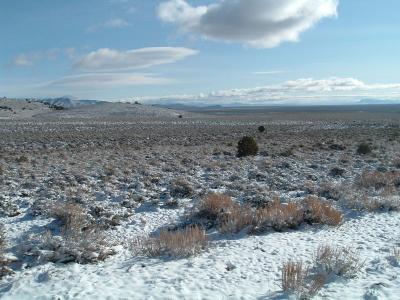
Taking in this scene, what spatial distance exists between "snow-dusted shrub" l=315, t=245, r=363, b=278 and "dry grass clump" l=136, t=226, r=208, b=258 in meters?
1.98

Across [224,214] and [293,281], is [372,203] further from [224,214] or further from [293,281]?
[293,281]

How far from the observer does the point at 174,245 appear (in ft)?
23.2

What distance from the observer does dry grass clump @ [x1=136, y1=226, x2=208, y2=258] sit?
23.0ft

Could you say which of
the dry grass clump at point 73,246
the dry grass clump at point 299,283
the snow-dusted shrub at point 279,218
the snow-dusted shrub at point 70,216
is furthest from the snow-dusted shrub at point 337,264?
the snow-dusted shrub at point 70,216

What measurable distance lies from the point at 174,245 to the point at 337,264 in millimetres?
2574

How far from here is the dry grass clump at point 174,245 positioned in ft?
23.0

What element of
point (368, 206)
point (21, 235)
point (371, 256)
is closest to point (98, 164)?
point (21, 235)

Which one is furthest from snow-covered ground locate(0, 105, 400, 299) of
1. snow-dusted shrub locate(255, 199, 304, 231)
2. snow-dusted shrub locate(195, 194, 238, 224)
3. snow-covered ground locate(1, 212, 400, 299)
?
snow-dusted shrub locate(195, 194, 238, 224)

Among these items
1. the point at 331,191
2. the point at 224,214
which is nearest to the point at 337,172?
the point at 331,191

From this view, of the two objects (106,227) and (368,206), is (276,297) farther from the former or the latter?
(368,206)

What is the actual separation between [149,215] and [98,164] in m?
8.51

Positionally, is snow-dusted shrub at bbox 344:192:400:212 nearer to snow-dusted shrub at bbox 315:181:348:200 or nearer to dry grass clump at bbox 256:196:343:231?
snow-dusted shrub at bbox 315:181:348:200

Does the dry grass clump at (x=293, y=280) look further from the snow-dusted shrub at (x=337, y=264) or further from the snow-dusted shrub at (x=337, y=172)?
the snow-dusted shrub at (x=337, y=172)

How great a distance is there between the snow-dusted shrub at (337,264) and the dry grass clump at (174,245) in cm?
198
